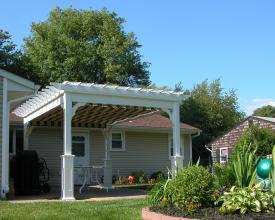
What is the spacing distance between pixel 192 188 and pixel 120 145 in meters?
15.9

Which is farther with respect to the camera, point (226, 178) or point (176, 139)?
point (176, 139)

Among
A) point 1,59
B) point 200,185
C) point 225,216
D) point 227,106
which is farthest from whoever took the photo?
point 227,106

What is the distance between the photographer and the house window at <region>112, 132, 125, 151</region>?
23844 millimetres

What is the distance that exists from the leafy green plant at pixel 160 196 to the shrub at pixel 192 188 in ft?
0.81

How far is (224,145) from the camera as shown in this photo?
3788 cm

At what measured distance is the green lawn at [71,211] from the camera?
30.0 feet

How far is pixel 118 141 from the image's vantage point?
24.0 meters

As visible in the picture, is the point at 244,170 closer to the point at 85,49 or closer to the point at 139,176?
the point at 139,176

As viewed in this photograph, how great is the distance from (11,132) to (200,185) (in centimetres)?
1419

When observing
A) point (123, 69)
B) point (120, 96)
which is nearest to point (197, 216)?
point (120, 96)

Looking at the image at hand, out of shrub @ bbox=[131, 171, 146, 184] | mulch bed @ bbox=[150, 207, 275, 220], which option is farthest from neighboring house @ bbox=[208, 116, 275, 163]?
mulch bed @ bbox=[150, 207, 275, 220]

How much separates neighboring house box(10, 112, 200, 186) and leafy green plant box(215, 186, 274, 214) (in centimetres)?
1260

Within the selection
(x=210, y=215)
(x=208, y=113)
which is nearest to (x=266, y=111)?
(x=208, y=113)

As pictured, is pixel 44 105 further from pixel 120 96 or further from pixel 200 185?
pixel 200 185
